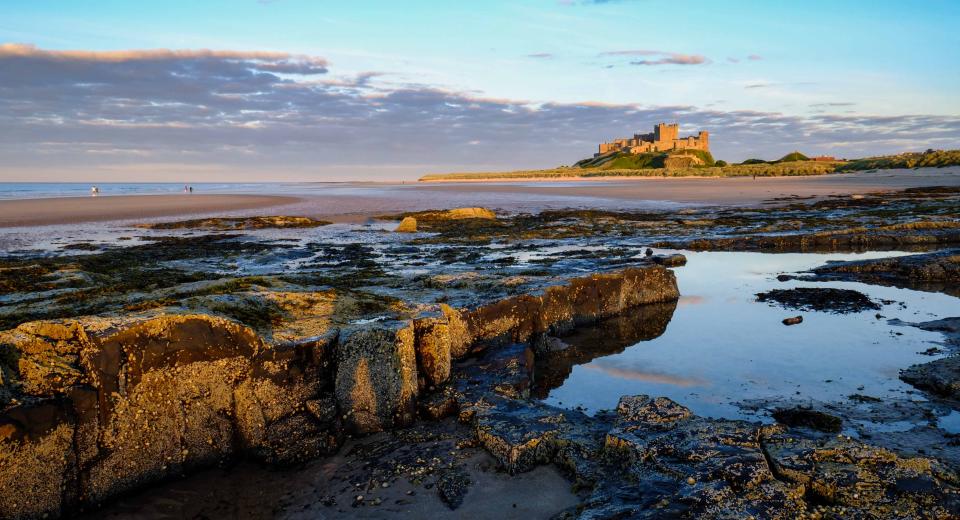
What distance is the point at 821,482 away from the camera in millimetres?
3625

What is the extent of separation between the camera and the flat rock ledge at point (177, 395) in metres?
4.05

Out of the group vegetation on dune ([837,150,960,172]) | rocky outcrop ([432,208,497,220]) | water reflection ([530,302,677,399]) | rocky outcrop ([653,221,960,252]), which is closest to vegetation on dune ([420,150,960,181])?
vegetation on dune ([837,150,960,172])

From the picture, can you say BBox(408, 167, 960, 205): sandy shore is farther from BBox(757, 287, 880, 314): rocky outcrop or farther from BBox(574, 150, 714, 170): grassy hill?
BBox(574, 150, 714, 170): grassy hill

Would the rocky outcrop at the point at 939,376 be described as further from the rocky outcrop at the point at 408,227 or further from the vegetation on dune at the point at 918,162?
the vegetation on dune at the point at 918,162

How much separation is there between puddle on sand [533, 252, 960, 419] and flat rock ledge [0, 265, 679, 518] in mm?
2000

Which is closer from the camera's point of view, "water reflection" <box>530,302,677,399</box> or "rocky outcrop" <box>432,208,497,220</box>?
"water reflection" <box>530,302,677,399</box>

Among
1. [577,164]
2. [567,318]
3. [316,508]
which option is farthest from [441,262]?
[577,164]

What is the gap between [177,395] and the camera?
466cm

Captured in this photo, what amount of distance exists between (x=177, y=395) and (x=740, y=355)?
6.48m

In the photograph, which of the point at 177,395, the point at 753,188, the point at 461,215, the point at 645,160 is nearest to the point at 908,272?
the point at 177,395

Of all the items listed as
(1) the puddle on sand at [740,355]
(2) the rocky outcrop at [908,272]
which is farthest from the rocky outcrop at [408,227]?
(2) the rocky outcrop at [908,272]

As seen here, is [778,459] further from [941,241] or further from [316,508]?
[941,241]

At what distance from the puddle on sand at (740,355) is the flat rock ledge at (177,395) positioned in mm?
2000

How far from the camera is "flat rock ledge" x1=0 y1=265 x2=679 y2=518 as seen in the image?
13.3 feet
